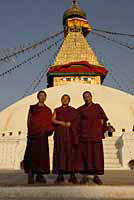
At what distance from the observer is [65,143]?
4449 mm

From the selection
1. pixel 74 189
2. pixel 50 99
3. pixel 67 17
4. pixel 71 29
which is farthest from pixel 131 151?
pixel 67 17

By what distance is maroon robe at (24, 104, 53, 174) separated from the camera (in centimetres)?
446

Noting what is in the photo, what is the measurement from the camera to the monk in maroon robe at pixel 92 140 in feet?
14.2

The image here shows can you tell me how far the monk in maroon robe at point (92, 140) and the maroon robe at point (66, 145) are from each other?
0.10 m

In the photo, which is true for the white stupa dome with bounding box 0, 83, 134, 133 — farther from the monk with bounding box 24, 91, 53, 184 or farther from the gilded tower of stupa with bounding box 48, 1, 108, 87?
the monk with bounding box 24, 91, 53, 184

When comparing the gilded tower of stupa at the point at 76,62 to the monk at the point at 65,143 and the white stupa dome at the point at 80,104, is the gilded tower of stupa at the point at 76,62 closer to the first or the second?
the white stupa dome at the point at 80,104

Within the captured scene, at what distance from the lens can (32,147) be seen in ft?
14.9

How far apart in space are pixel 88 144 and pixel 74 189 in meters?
1.04

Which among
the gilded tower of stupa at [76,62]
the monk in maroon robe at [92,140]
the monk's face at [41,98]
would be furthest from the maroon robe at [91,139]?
the gilded tower of stupa at [76,62]

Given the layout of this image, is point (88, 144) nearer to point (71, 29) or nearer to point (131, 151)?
point (131, 151)

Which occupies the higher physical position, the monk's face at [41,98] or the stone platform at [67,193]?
the monk's face at [41,98]

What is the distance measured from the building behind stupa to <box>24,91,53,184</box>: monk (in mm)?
5852

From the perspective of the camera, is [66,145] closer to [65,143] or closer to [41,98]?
[65,143]

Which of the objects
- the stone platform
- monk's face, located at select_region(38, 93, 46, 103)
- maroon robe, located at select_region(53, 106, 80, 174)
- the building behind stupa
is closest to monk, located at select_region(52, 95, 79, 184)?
maroon robe, located at select_region(53, 106, 80, 174)
